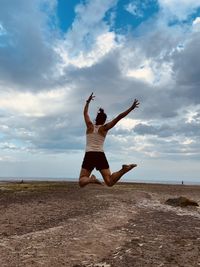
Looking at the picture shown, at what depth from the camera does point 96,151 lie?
44.6ft

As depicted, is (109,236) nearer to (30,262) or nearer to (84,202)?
(30,262)

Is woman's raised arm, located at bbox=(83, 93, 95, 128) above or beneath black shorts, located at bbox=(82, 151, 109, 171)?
above

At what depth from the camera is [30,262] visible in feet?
43.8

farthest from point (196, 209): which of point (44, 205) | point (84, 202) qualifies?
point (44, 205)

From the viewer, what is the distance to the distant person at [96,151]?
13336 millimetres

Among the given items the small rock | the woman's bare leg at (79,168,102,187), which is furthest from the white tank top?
the small rock

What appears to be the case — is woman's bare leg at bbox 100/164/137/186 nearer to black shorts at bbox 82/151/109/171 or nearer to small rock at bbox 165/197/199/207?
black shorts at bbox 82/151/109/171

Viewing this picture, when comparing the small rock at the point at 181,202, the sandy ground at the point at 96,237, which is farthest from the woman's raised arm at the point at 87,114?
the small rock at the point at 181,202

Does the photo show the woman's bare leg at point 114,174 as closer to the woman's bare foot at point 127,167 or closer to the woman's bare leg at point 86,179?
the woman's bare foot at point 127,167

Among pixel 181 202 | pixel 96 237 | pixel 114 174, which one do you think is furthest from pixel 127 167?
pixel 181 202

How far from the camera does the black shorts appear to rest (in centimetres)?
1357

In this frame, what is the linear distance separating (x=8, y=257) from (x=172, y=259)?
5.00 m

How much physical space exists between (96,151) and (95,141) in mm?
298

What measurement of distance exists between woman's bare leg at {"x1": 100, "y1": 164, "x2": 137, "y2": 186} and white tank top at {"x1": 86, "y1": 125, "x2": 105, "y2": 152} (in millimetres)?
722
